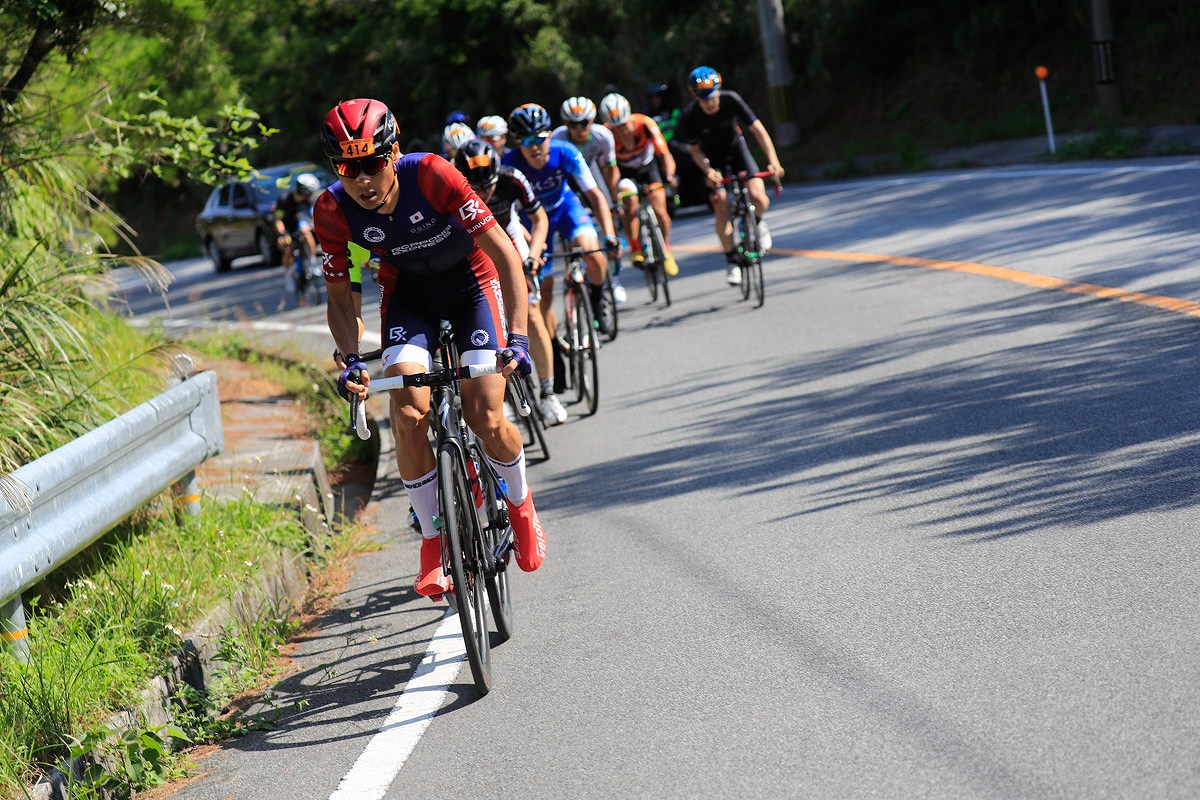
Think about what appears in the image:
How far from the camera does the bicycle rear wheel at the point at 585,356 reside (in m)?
10.0

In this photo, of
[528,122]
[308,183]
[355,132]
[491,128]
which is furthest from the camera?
[308,183]

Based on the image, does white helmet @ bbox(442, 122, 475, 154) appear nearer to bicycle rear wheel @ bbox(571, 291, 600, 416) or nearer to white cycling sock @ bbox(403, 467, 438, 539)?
bicycle rear wheel @ bbox(571, 291, 600, 416)

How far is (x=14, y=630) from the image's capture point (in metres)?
5.47

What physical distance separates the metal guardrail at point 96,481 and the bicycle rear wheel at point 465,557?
1.49 metres

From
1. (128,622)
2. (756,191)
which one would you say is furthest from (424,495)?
(756,191)

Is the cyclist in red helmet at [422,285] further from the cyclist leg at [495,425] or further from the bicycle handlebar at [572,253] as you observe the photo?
the bicycle handlebar at [572,253]

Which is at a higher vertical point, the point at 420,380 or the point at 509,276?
the point at 509,276

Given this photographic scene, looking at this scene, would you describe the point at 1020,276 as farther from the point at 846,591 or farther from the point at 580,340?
the point at 846,591

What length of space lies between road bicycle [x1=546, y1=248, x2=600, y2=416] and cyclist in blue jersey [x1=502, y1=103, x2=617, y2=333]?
19cm

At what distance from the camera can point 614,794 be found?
432cm

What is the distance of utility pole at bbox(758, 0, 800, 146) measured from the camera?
29.8m

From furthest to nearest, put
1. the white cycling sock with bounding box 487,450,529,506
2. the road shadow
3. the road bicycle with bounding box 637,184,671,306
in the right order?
the road bicycle with bounding box 637,184,671,306, the road shadow, the white cycling sock with bounding box 487,450,529,506

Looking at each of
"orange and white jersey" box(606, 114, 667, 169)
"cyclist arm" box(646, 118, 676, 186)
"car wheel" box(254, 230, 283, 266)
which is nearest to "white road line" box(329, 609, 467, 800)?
"cyclist arm" box(646, 118, 676, 186)

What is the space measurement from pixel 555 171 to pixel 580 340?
1.19 m
